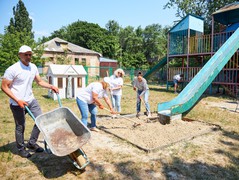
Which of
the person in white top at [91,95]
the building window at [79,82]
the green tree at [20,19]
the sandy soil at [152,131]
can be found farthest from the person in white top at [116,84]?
the green tree at [20,19]

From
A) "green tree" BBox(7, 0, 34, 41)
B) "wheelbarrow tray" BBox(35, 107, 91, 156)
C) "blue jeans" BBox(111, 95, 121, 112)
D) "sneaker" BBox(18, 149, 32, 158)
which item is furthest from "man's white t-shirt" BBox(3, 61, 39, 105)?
"green tree" BBox(7, 0, 34, 41)

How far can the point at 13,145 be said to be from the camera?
14.6 feet

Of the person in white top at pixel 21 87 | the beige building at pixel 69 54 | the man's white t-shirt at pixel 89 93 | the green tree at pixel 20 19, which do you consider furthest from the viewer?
the green tree at pixel 20 19

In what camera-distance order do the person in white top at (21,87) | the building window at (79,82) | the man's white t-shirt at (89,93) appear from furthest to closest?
the building window at (79,82)
the man's white t-shirt at (89,93)
the person in white top at (21,87)

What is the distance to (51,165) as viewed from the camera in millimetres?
3549

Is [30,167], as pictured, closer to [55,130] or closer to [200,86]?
[55,130]

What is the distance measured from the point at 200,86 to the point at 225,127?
73.7 inches

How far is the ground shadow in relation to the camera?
3279mm

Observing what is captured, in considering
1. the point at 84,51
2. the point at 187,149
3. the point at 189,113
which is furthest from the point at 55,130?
the point at 84,51

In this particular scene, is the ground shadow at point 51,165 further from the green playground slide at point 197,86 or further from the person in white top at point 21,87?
the green playground slide at point 197,86

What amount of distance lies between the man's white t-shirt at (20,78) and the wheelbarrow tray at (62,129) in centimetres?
54

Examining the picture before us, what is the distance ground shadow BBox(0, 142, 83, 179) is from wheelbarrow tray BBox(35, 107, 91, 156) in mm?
356

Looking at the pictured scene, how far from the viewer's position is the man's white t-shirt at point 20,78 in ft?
11.2

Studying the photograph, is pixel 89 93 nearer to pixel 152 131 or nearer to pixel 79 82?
pixel 152 131
